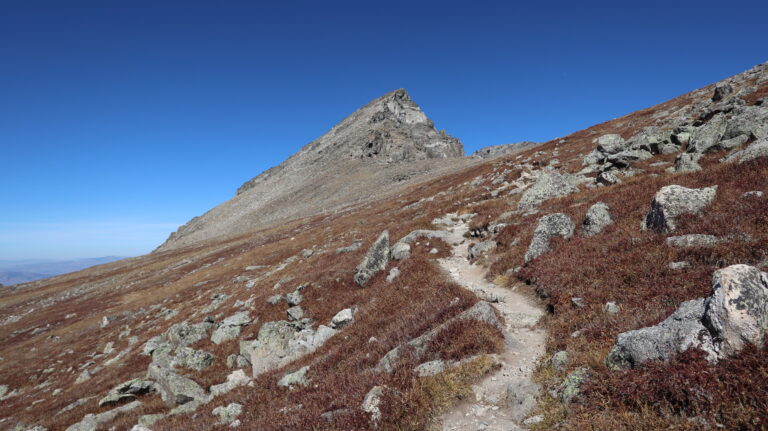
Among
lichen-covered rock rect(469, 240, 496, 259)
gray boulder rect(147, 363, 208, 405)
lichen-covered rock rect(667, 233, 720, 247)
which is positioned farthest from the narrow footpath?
gray boulder rect(147, 363, 208, 405)

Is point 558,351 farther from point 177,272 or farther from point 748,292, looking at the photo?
point 177,272

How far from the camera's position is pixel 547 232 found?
14133 mm

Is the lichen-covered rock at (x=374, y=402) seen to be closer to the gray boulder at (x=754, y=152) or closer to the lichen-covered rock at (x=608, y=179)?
the gray boulder at (x=754, y=152)

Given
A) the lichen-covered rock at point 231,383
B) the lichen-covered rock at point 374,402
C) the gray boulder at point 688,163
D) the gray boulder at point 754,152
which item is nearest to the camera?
the lichen-covered rock at point 374,402

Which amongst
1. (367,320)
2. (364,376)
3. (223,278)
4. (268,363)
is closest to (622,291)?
(364,376)

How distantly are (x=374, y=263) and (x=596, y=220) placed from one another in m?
11.5

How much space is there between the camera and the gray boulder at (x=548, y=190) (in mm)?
21719

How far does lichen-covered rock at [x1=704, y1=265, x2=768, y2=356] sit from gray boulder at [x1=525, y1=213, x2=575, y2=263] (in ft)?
26.5

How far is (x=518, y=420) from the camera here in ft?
19.5

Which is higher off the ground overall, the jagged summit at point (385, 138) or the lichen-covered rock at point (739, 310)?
the jagged summit at point (385, 138)

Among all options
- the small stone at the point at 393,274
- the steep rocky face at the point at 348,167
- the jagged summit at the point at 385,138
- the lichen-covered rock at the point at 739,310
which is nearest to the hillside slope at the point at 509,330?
the lichen-covered rock at the point at 739,310

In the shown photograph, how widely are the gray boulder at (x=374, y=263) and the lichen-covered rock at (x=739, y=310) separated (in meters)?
15.5

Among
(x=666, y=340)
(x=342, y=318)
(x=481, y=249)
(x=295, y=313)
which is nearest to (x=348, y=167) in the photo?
(x=295, y=313)

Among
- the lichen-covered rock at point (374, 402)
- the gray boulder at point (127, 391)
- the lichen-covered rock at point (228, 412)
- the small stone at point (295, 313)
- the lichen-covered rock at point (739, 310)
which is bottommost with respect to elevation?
the gray boulder at point (127, 391)
